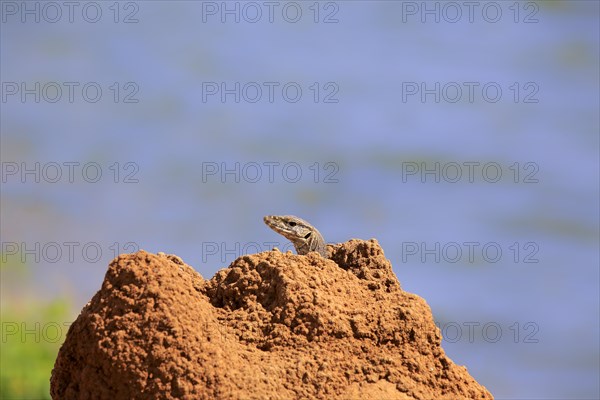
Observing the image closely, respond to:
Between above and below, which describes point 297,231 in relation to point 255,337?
above

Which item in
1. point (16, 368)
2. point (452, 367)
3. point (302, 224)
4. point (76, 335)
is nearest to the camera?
point (76, 335)

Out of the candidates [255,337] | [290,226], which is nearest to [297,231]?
[290,226]

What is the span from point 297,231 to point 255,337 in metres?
2.36

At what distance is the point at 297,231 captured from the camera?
732cm

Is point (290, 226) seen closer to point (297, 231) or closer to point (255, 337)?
point (297, 231)

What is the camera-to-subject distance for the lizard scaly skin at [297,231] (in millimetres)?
7070

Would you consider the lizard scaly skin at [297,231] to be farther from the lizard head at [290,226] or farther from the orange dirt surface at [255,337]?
the orange dirt surface at [255,337]

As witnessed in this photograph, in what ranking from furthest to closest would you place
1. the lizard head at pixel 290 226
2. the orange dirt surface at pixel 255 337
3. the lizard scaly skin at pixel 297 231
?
the lizard head at pixel 290 226 < the lizard scaly skin at pixel 297 231 < the orange dirt surface at pixel 255 337

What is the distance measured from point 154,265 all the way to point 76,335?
0.65 meters

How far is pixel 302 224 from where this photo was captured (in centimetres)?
732

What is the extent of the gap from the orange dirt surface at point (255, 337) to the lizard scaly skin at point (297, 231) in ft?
4.93

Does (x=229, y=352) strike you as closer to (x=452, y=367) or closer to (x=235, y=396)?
(x=235, y=396)

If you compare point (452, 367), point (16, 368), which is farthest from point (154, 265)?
point (16, 368)

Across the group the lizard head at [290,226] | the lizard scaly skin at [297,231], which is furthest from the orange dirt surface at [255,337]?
the lizard head at [290,226]
